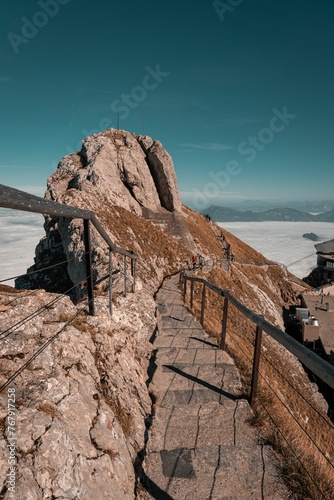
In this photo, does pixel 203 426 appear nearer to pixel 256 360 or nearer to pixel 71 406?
pixel 256 360

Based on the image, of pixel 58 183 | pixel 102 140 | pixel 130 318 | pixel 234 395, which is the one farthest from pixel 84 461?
pixel 102 140

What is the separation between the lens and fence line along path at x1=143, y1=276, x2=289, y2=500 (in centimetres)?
300

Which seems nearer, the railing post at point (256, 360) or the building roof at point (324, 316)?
the railing post at point (256, 360)

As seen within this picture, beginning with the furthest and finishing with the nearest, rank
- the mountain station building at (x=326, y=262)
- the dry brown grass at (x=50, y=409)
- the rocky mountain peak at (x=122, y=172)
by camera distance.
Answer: the mountain station building at (x=326, y=262) < the rocky mountain peak at (x=122, y=172) < the dry brown grass at (x=50, y=409)

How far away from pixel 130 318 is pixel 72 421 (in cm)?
387

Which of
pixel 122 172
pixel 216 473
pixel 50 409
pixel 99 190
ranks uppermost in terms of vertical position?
pixel 122 172

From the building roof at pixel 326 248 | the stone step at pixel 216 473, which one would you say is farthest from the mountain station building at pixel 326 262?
the stone step at pixel 216 473

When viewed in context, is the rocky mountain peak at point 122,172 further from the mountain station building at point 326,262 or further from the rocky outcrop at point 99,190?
the mountain station building at point 326,262

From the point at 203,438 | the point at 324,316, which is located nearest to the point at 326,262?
the point at 324,316

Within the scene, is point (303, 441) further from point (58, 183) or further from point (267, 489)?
point (58, 183)

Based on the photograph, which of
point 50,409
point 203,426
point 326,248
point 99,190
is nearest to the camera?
point 50,409

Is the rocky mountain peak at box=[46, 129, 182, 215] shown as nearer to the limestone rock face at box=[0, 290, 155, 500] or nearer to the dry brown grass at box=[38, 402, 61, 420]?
the limestone rock face at box=[0, 290, 155, 500]

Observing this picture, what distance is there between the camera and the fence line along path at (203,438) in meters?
3.00

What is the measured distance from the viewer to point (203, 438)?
3.80m
